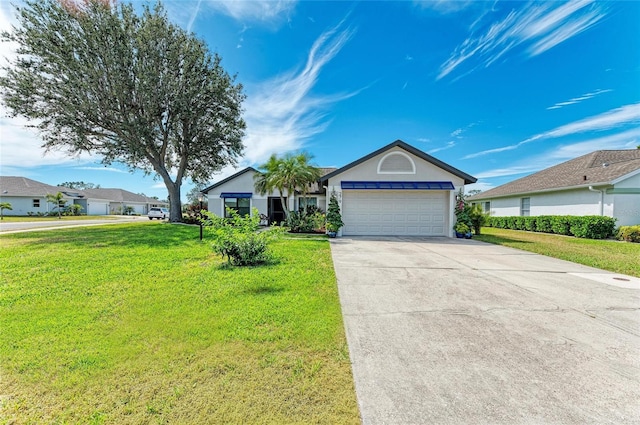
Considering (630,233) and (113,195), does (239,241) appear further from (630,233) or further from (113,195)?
(113,195)

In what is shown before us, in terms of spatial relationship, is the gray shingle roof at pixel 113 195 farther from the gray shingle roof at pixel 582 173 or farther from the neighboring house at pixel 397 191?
the gray shingle roof at pixel 582 173

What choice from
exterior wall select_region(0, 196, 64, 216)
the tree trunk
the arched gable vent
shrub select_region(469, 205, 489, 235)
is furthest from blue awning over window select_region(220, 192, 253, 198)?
exterior wall select_region(0, 196, 64, 216)

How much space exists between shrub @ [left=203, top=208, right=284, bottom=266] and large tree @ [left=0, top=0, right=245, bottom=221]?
1285cm

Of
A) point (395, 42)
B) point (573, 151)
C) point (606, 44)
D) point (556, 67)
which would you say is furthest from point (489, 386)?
point (573, 151)

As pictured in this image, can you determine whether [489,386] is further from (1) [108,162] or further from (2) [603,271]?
(1) [108,162]

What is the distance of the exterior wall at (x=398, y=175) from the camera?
43.5 feet

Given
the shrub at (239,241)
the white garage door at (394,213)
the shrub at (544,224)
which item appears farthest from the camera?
the shrub at (544,224)

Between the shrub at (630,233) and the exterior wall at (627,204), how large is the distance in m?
1.07

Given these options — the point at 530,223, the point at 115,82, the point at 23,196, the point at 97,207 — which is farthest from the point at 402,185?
the point at 97,207

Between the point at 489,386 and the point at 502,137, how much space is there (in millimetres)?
21029

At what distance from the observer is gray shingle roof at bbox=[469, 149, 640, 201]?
13570 millimetres

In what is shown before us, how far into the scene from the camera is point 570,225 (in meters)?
14.2

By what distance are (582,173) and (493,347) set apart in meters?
19.8

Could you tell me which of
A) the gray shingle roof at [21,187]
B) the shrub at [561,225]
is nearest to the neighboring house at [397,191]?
the shrub at [561,225]
